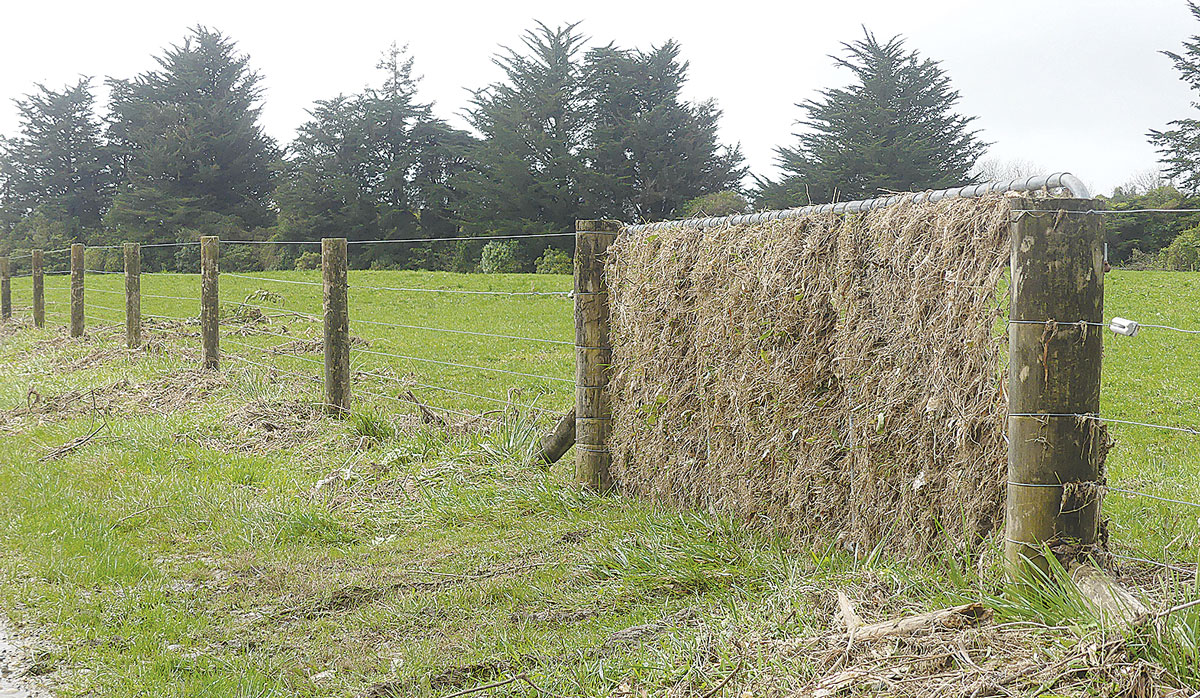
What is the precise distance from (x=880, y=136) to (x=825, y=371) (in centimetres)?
3345

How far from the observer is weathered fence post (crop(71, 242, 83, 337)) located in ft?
46.5

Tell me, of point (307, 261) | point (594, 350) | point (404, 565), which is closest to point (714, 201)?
point (307, 261)

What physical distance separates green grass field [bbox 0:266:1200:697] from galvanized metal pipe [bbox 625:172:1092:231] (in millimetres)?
1347

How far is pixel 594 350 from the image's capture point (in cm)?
593

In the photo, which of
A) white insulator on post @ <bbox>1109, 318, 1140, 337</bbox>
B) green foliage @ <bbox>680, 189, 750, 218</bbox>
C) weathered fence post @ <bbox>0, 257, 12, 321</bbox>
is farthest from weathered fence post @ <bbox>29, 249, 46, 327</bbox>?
green foliage @ <bbox>680, 189, 750, 218</bbox>

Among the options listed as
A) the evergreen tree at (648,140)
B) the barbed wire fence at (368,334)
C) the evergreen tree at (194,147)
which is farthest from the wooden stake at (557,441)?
the evergreen tree at (194,147)

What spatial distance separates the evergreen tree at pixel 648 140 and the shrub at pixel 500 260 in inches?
217

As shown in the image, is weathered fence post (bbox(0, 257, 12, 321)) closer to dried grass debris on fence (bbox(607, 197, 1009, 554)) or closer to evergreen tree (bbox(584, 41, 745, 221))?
dried grass debris on fence (bbox(607, 197, 1009, 554))

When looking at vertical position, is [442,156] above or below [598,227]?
above

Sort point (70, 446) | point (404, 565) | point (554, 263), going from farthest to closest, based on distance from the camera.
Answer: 1. point (554, 263)
2. point (70, 446)
3. point (404, 565)

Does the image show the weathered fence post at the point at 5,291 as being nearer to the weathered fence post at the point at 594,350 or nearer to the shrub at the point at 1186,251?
the weathered fence post at the point at 594,350

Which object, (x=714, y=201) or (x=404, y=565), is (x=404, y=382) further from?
(x=714, y=201)

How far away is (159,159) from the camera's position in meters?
42.5

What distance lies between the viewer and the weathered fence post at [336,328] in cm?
802
